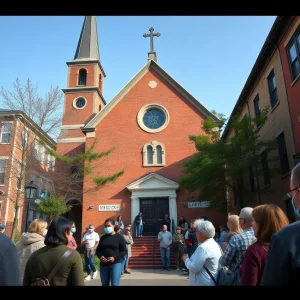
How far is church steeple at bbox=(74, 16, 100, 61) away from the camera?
3578cm

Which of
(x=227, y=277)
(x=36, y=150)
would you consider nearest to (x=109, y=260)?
(x=227, y=277)

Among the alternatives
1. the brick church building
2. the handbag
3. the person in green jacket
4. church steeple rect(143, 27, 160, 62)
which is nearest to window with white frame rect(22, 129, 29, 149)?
the brick church building

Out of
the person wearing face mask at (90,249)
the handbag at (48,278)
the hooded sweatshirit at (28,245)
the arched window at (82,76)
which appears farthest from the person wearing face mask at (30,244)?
the arched window at (82,76)

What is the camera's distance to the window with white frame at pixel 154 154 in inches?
910

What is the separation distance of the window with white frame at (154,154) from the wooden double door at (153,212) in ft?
9.02

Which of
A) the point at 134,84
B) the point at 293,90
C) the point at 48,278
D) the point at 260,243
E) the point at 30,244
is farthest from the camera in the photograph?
the point at 134,84

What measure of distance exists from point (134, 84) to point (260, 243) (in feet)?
76.1

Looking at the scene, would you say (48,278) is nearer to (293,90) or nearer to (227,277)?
(227,277)

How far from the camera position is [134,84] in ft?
82.2

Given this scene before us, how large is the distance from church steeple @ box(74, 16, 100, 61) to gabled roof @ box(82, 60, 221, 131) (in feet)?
40.9

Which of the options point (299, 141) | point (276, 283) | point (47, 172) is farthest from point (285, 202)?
point (47, 172)

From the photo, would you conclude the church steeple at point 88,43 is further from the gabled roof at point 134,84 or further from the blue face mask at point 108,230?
the blue face mask at point 108,230
